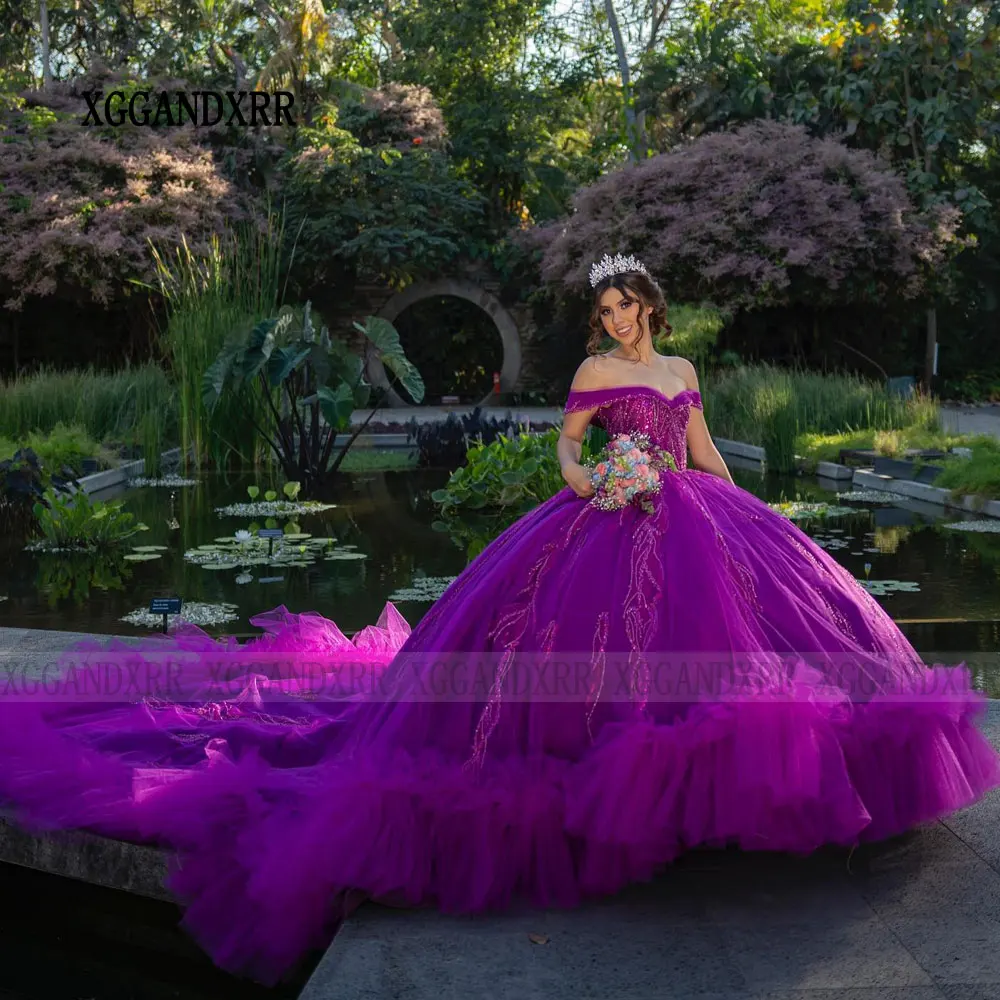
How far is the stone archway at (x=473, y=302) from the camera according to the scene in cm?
2145

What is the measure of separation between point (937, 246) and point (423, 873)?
18102mm

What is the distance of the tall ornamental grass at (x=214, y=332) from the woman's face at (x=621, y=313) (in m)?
7.74

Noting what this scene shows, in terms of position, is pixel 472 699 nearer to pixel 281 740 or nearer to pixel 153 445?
pixel 281 740

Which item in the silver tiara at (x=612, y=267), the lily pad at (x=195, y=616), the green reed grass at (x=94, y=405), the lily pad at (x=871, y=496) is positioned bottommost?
the lily pad at (x=871, y=496)

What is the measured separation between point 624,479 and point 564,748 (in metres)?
0.67

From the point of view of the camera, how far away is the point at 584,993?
2.20 meters

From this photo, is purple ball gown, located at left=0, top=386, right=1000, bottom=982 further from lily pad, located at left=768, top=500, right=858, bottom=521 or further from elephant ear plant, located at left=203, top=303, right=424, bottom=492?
elephant ear plant, located at left=203, top=303, right=424, bottom=492

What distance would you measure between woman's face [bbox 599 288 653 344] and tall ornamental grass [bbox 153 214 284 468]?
7.74 metres

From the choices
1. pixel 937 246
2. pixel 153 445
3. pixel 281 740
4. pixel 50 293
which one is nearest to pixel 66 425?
pixel 153 445

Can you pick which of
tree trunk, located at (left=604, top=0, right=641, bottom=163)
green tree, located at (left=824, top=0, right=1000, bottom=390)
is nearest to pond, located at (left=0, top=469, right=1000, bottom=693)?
green tree, located at (left=824, top=0, right=1000, bottom=390)

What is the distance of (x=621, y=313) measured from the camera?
327 centimetres

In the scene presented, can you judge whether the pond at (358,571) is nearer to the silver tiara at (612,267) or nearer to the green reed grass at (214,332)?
the green reed grass at (214,332)

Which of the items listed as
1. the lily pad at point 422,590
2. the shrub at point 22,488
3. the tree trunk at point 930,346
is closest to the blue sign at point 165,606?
the lily pad at point 422,590

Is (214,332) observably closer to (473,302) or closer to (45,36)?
(473,302)
